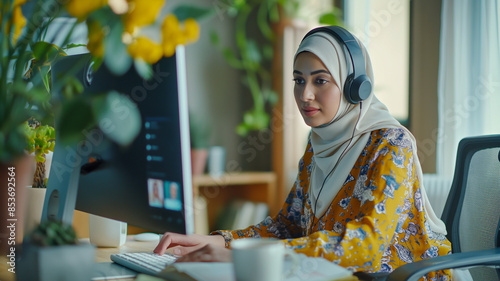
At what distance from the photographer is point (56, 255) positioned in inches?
24.9

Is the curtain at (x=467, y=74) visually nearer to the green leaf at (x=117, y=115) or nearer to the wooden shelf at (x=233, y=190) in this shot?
the wooden shelf at (x=233, y=190)

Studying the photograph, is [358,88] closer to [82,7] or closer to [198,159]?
[82,7]

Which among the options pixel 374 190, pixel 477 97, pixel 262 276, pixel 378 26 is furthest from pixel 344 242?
pixel 378 26

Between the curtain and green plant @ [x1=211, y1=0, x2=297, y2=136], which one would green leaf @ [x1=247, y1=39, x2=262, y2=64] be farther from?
the curtain

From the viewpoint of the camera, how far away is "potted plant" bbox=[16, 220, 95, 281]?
632 millimetres

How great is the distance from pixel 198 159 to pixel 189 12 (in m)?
2.42

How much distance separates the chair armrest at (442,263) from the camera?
2.99ft

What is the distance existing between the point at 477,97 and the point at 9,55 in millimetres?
1861

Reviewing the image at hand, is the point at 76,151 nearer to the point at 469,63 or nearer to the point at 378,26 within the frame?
the point at 469,63

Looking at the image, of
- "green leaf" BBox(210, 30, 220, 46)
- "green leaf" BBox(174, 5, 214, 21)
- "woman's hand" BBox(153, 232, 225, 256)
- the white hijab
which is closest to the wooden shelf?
"green leaf" BBox(210, 30, 220, 46)

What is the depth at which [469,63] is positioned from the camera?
2092 mm

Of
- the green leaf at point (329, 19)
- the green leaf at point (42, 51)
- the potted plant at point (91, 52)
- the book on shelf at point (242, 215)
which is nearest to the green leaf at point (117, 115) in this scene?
the potted plant at point (91, 52)

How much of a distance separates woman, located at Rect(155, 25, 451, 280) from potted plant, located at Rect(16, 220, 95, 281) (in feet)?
1.23

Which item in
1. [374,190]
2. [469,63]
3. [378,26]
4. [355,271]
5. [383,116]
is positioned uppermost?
[378,26]
